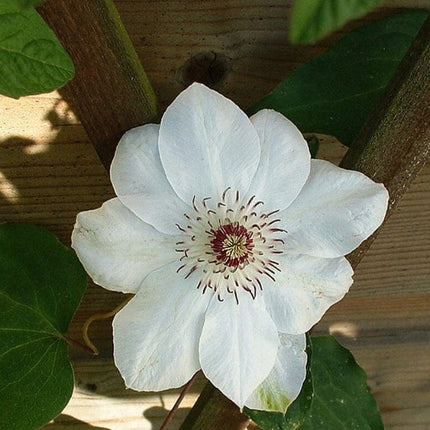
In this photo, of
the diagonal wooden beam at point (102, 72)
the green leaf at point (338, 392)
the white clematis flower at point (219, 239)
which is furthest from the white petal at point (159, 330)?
the green leaf at point (338, 392)

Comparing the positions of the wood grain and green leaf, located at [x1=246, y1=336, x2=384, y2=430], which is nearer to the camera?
the wood grain

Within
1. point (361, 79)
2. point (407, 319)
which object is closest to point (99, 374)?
point (407, 319)

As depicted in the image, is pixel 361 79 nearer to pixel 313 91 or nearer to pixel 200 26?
pixel 313 91

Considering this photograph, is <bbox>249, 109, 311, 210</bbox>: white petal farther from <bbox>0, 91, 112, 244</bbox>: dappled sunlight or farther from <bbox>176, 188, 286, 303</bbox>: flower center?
<bbox>0, 91, 112, 244</bbox>: dappled sunlight

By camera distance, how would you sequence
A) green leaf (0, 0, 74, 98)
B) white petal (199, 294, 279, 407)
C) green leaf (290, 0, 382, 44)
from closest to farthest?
green leaf (290, 0, 382, 44) → green leaf (0, 0, 74, 98) → white petal (199, 294, 279, 407)

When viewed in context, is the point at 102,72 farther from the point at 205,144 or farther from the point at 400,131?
the point at 400,131

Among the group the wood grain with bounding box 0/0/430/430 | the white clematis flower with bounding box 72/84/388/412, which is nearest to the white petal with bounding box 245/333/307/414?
the white clematis flower with bounding box 72/84/388/412

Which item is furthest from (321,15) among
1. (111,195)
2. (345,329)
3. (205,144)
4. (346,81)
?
(345,329)
